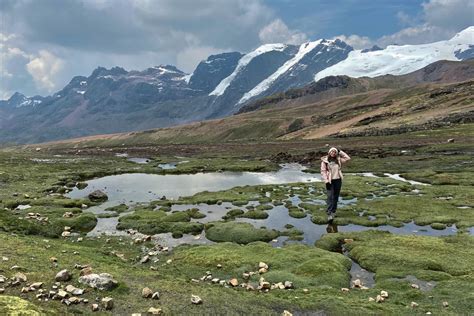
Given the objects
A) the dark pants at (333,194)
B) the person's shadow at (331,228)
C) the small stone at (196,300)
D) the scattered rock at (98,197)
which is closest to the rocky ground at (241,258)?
the small stone at (196,300)

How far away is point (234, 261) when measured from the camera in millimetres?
24016

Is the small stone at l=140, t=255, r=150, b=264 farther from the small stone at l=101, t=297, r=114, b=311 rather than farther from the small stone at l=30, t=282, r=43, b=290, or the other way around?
the small stone at l=101, t=297, r=114, b=311

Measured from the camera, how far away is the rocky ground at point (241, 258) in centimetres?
1677

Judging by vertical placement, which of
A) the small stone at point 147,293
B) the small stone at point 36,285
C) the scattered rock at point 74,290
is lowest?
the small stone at point 147,293

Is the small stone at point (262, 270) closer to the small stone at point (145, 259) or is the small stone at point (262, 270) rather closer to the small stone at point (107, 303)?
the small stone at point (145, 259)

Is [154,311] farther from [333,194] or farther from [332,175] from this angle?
[333,194]

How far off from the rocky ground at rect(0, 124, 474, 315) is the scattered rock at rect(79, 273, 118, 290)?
0.15 feet

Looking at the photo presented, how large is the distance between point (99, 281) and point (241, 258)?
9.36 metres

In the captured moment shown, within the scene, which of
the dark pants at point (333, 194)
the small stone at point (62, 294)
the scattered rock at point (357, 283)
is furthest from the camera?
the dark pants at point (333, 194)

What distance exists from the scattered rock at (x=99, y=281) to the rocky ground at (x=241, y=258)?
45 millimetres

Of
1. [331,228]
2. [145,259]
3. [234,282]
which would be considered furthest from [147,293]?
[331,228]

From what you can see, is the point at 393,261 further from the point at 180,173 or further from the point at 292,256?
the point at 180,173

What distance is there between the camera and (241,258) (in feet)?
80.3

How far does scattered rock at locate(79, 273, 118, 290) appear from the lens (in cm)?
1706
